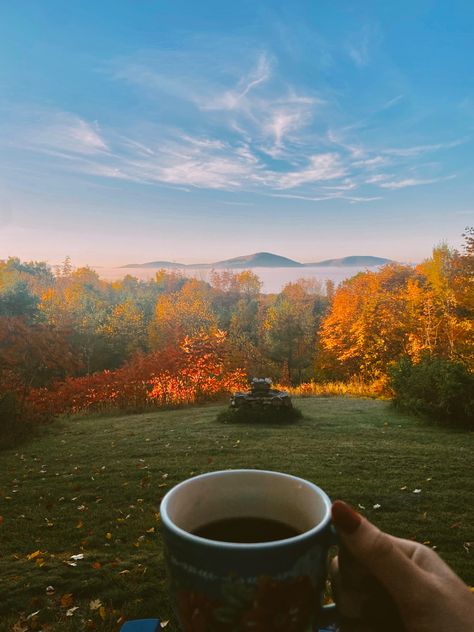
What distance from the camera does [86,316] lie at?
2747 centimetres

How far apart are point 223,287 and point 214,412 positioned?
98.6 ft

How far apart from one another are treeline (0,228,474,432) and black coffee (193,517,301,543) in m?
8.17

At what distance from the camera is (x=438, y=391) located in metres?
7.74

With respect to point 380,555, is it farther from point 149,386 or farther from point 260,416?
point 149,386

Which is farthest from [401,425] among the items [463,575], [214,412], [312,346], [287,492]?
[312,346]

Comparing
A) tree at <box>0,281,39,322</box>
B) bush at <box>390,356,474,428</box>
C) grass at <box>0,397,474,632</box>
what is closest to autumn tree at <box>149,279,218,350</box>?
tree at <box>0,281,39,322</box>

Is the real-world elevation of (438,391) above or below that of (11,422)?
above

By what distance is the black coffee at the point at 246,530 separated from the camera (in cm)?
72

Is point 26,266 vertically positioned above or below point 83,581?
above

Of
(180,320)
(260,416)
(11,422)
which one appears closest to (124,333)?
(180,320)

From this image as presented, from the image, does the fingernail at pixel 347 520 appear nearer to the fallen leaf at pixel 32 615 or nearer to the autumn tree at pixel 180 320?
the fallen leaf at pixel 32 615

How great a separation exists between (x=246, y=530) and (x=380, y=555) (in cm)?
27

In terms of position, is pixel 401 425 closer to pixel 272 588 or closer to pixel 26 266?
pixel 272 588

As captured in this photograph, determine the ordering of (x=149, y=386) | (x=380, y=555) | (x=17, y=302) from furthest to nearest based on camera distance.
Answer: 1. (x=17, y=302)
2. (x=149, y=386)
3. (x=380, y=555)
